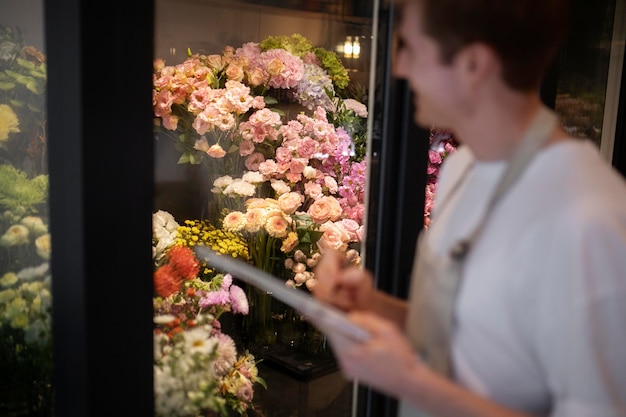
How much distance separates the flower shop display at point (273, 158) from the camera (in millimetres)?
1930

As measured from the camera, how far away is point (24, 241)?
1.34 m

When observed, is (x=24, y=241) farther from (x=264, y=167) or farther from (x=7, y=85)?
(x=264, y=167)

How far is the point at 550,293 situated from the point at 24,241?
1045 mm

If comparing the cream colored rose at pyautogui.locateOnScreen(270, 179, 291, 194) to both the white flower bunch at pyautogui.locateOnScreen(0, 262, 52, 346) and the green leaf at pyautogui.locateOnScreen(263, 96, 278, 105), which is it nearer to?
the green leaf at pyautogui.locateOnScreen(263, 96, 278, 105)

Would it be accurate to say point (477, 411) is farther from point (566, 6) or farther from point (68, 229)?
point (68, 229)

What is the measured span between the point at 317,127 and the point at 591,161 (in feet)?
4.35

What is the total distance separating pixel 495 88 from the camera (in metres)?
0.81

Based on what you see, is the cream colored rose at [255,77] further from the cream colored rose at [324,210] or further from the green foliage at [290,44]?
the cream colored rose at [324,210]

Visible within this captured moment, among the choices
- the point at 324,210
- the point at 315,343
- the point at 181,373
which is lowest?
the point at 315,343

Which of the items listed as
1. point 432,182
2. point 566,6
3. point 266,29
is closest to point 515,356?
point 566,6

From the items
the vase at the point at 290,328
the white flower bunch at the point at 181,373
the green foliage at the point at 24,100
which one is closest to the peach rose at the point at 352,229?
the vase at the point at 290,328

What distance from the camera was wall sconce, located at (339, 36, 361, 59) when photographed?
189 cm

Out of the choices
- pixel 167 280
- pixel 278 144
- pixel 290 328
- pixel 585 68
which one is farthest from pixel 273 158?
pixel 585 68

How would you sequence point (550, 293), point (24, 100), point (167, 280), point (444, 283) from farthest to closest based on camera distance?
1. point (167, 280)
2. point (24, 100)
3. point (444, 283)
4. point (550, 293)
